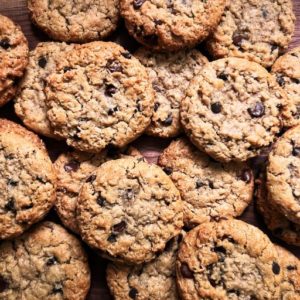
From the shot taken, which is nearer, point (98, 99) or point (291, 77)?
point (98, 99)

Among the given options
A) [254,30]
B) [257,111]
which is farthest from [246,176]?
[254,30]

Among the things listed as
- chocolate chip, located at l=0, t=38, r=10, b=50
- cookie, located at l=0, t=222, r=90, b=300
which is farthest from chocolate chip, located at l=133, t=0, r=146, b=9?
cookie, located at l=0, t=222, r=90, b=300

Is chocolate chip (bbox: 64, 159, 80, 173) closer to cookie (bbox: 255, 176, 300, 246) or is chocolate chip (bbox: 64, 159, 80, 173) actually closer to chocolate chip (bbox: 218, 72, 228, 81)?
chocolate chip (bbox: 218, 72, 228, 81)

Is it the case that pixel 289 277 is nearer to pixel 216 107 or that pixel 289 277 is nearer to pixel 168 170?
pixel 168 170

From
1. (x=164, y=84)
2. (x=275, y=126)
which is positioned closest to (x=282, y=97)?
(x=275, y=126)

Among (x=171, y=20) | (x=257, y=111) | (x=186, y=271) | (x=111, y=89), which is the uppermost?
(x=171, y=20)

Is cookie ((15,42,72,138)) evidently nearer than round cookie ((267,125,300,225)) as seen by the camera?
No
